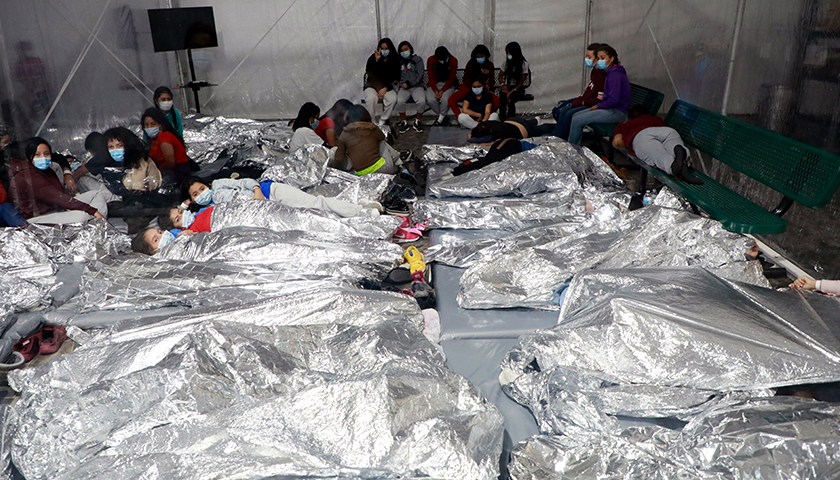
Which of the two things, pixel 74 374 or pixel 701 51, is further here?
pixel 701 51

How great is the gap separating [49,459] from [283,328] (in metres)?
0.70

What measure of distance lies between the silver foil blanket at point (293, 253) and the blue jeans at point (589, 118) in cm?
282

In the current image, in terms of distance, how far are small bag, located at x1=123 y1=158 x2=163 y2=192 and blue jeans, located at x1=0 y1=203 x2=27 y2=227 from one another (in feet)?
2.33

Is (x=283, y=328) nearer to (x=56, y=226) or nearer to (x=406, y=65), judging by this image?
(x=56, y=226)

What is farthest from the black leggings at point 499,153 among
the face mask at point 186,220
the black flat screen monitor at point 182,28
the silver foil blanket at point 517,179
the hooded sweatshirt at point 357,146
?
the black flat screen monitor at point 182,28

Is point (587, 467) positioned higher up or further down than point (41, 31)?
further down

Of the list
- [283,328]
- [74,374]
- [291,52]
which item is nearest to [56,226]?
[74,374]

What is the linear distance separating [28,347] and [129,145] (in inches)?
77.0

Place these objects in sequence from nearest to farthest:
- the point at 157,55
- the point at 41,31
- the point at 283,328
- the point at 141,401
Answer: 1. the point at 141,401
2. the point at 283,328
3. the point at 41,31
4. the point at 157,55

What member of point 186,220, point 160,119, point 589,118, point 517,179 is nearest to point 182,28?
point 160,119

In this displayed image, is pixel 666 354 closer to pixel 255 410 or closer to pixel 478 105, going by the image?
pixel 255 410

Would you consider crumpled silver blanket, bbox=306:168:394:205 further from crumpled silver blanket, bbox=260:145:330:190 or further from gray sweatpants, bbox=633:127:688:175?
gray sweatpants, bbox=633:127:688:175

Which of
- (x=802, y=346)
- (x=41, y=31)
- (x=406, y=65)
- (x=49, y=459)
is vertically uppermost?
(x=41, y=31)

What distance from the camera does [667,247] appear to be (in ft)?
7.65
